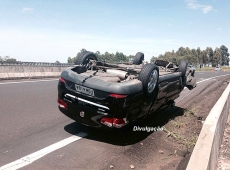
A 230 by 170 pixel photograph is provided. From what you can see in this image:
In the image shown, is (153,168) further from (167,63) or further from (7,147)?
(167,63)

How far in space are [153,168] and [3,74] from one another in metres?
11.3

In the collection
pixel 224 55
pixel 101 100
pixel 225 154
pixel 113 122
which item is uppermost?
pixel 224 55

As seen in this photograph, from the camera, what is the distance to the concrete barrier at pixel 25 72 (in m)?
13.5

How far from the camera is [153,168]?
13.2 feet

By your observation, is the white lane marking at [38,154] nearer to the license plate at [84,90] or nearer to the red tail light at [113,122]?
the red tail light at [113,122]

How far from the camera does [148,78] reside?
4.73m

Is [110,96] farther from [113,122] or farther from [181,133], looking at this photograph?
[181,133]

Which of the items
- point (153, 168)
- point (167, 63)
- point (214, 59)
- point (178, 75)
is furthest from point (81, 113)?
point (214, 59)

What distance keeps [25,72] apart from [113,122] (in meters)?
12.0

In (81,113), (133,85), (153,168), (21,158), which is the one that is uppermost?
(133,85)

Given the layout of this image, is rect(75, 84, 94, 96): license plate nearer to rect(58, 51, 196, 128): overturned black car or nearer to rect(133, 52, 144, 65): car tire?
rect(58, 51, 196, 128): overturned black car

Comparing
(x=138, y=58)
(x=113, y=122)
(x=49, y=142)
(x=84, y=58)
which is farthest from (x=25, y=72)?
(x=113, y=122)

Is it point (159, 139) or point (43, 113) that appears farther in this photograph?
point (43, 113)

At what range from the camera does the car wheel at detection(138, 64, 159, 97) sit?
4.71 m
